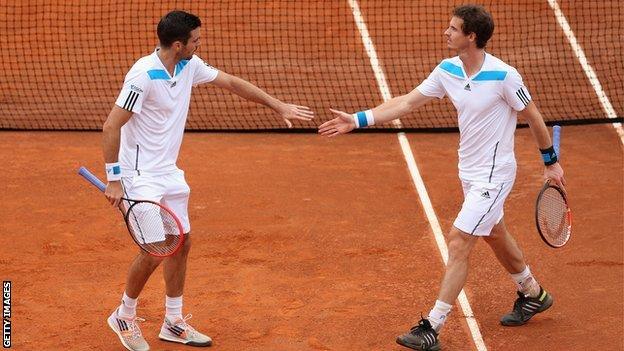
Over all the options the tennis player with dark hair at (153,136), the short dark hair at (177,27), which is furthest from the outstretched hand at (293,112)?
the short dark hair at (177,27)

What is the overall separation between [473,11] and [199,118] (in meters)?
6.80

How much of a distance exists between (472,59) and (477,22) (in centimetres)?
28

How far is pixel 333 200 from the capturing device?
38.2ft

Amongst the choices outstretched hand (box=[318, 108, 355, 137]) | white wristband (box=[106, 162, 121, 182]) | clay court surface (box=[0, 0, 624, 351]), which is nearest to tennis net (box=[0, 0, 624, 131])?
clay court surface (box=[0, 0, 624, 351])

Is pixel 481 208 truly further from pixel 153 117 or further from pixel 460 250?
pixel 153 117

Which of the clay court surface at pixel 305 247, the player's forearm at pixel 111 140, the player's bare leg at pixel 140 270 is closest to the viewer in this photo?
the player's forearm at pixel 111 140

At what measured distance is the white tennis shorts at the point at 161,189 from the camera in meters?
8.05

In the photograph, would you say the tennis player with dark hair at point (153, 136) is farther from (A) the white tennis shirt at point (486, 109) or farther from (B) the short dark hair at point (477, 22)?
(B) the short dark hair at point (477, 22)

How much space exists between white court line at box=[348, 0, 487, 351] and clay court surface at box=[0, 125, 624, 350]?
0.25 feet

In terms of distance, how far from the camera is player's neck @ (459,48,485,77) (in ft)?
27.1

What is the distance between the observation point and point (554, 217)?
28.3 ft

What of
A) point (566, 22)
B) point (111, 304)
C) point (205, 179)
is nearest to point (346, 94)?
point (205, 179)

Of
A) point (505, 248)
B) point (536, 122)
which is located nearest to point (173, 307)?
point (505, 248)

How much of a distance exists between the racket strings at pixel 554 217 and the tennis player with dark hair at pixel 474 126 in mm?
129
